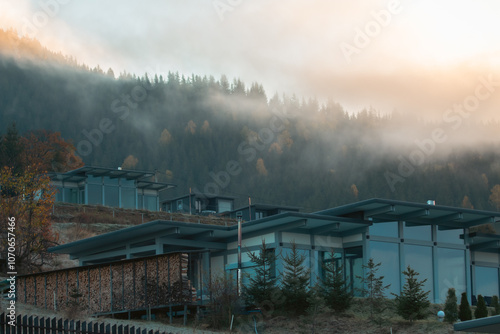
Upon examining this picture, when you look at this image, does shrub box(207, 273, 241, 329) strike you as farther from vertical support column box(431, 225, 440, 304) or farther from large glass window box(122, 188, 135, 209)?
large glass window box(122, 188, 135, 209)

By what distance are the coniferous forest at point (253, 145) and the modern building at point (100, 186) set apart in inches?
2359

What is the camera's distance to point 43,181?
40.8m

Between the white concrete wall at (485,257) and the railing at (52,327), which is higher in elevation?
the white concrete wall at (485,257)

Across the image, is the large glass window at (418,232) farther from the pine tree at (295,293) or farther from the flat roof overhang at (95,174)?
the flat roof overhang at (95,174)

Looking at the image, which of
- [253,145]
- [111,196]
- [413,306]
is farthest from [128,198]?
[253,145]

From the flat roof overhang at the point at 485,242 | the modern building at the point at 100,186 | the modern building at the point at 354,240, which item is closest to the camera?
the modern building at the point at 354,240

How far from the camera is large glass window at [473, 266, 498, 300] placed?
33.6 meters

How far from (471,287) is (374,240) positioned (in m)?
6.31

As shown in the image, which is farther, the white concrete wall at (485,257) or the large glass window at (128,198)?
the large glass window at (128,198)

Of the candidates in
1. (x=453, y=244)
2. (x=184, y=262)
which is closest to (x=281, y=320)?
(x=184, y=262)

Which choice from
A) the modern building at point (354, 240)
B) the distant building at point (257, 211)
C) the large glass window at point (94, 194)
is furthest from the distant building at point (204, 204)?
the modern building at point (354, 240)

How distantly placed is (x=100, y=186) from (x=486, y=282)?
125 ft

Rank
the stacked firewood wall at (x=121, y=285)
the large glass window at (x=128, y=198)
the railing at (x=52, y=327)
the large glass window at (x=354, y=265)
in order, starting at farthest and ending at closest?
the large glass window at (x=128, y=198) < the large glass window at (x=354, y=265) < the stacked firewood wall at (x=121, y=285) < the railing at (x=52, y=327)

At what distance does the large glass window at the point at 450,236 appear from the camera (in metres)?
32.2
